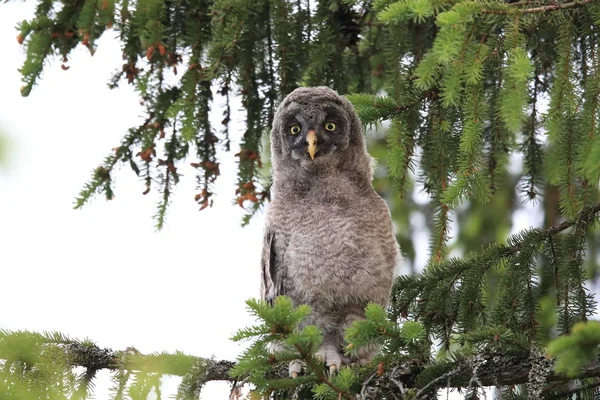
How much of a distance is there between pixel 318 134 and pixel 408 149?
409 millimetres

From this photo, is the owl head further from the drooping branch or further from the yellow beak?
the drooping branch

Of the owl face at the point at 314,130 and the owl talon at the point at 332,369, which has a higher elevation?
the owl face at the point at 314,130

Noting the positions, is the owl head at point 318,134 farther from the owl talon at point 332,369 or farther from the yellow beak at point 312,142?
the owl talon at point 332,369

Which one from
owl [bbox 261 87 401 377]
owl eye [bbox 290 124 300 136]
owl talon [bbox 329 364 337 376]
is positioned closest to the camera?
owl talon [bbox 329 364 337 376]

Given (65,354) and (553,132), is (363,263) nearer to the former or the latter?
(553,132)

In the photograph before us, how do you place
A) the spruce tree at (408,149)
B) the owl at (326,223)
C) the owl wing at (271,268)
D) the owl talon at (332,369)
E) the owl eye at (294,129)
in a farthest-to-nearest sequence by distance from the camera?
1. the owl eye at (294,129)
2. the owl wing at (271,268)
3. the owl at (326,223)
4. the owl talon at (332,369)
5. the spruce tree at (408,149)

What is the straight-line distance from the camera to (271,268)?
3492mm

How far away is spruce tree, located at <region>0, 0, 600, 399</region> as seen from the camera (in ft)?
7.87

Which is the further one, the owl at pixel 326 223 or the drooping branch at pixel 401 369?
the owl at pixel 326 223

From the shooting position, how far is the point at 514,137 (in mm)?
4059

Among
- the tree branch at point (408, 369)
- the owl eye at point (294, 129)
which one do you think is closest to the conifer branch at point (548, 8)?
the tree branch at point (408, 369)

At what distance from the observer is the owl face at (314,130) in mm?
3486

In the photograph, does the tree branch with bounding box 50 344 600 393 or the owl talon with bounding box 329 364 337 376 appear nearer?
the tree branch with bounding box 50 344 600 393

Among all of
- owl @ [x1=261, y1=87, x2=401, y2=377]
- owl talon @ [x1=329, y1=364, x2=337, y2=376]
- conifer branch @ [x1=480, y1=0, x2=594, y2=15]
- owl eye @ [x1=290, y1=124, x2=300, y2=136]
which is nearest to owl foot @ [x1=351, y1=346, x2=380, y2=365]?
owl @ [x1=261, y1=87, x2=401, y2=377]
